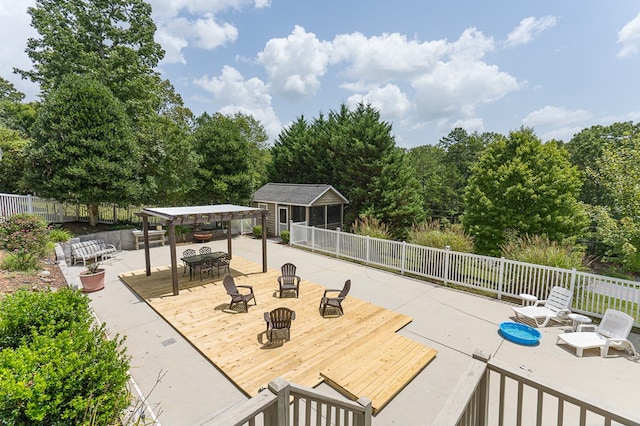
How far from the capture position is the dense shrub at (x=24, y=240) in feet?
26.4

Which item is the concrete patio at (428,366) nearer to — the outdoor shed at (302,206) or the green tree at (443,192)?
the outdoor shed at (302,206)

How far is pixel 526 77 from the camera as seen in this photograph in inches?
513

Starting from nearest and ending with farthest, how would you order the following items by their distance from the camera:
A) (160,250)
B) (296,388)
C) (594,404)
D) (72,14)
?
(594,404) < (296,388) < (160,250) < (72,14)

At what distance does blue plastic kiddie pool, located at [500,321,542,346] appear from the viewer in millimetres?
6152

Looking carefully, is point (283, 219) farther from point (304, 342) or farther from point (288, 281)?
point (304, 342)

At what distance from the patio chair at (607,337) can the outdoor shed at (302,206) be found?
12549 millimetres

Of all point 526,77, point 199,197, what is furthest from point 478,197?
point 199,197

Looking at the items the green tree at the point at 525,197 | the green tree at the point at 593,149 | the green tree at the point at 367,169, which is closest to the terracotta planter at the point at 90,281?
the green tree at the point at 367,169

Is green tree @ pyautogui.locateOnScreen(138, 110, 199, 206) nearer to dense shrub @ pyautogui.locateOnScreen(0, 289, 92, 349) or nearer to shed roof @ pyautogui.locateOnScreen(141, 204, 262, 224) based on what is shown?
shed roof @ pyautogui.locateOnScreen(141, 204, 262, 224)

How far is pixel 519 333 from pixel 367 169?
596 inches

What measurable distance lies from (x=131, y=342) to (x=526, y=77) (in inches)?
671

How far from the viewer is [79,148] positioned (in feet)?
40.1

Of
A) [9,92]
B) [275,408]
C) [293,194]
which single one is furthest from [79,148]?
[9,92]

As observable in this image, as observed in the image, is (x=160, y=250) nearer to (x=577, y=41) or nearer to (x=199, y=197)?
(x=199, y=197)
